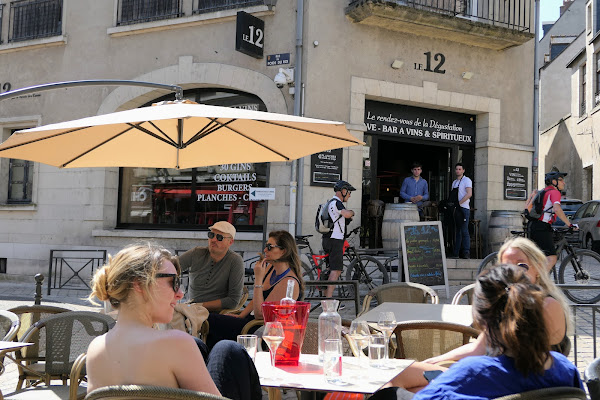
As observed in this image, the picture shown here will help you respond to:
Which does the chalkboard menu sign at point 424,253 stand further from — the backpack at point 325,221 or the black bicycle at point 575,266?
the backpack at point 325,221

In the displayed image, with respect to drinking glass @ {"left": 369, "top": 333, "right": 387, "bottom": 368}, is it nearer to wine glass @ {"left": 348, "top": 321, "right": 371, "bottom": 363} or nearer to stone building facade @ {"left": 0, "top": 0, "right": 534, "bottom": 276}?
wine glass @ {"left": 348, "top": 321, "right": 371, "bottom": 363}

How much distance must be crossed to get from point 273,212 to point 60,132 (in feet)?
21.5

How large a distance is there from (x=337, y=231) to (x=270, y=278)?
4.44 metres

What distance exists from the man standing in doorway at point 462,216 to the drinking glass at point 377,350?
30.0 ft

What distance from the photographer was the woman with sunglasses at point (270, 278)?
4.76m

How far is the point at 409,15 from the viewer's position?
11.6 m

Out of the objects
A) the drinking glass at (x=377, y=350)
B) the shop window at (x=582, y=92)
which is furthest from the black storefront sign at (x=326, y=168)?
the shop window at (x=582, y=92)

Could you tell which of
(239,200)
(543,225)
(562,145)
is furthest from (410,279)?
(562,145)

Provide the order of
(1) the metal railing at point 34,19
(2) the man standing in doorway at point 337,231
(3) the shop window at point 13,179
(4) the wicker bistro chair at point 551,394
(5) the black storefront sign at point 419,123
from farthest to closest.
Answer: (3) the shop window at point 13,179 → (1) the metal railing at point 34,19 → (5) the black storefront sign at point 419,123 → (2) the man standing in doorway at point 337,231 → (4) the wicker bistro chair at point 551,394

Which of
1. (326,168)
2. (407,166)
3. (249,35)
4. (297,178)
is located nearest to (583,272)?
(326,168)

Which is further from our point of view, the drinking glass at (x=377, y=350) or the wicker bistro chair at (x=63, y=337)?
the wicker bistro chair at (x=63, y=337)

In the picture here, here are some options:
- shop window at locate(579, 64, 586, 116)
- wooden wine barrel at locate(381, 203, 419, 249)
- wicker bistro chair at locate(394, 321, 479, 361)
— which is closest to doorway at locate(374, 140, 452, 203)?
wooden wine barrel at locate(381, 203, 419, 249)

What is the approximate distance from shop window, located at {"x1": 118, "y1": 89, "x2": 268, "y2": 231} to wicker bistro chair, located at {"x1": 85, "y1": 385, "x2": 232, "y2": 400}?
31.1 ft

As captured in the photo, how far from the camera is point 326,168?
11.3 metres
